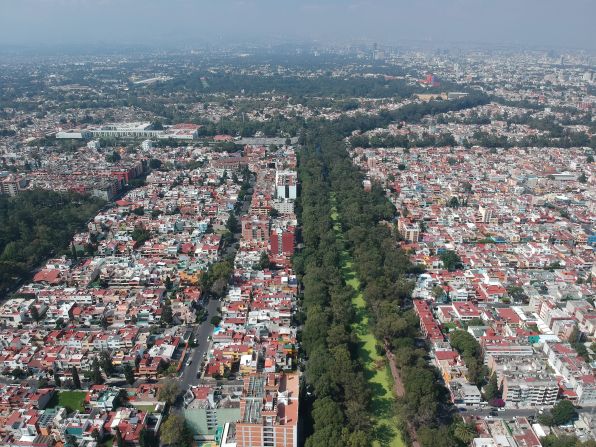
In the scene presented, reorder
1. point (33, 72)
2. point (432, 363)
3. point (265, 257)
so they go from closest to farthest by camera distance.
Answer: point (432, 363)
point (265, 257)
point (33, 72)

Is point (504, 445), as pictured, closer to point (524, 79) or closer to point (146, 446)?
point (146, 446)

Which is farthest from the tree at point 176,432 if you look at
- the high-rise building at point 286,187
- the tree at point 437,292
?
the high-rise building at point 286,187

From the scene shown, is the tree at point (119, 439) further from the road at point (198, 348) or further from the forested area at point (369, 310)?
the forested area at point (369, 310)

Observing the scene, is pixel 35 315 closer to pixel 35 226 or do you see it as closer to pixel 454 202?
pixel 35 226

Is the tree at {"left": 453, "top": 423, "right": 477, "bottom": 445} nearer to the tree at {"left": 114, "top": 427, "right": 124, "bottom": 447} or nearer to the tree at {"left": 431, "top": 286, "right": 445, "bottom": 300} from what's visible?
the tree at {"left": 431, "top": 286, "right": 445, "bottom": 300}

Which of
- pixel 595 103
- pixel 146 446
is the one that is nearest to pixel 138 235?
pixel 146 446
